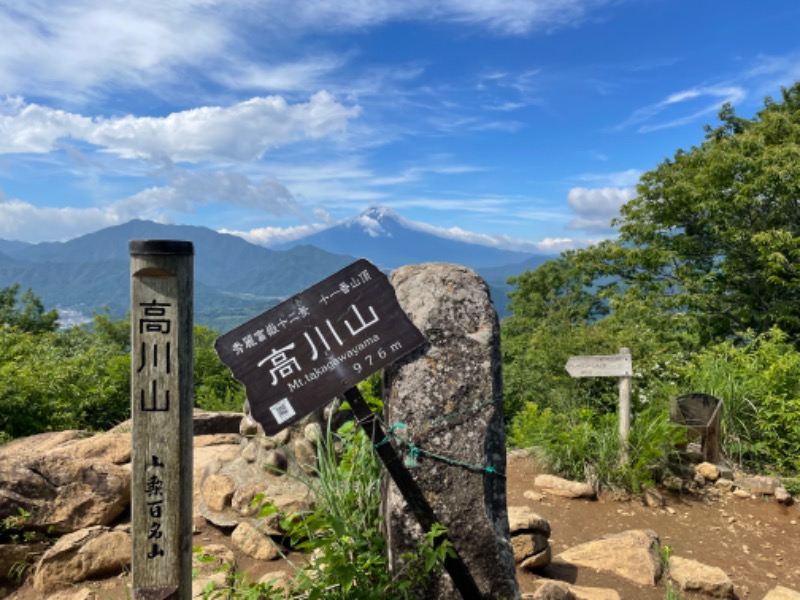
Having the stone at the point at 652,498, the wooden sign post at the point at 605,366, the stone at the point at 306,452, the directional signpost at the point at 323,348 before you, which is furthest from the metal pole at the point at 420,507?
the wooden sign post at the point at 605,366

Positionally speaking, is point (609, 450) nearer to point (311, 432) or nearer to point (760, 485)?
point (760, 485)

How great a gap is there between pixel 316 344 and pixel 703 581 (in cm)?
348

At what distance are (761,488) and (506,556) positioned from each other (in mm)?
4704

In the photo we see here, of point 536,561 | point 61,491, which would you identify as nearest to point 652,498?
point 536,561

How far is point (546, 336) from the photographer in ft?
32.4

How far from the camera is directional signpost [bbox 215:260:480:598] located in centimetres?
251

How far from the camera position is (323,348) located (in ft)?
8.47

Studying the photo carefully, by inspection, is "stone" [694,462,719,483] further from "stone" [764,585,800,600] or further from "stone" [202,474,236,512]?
"stone" [202,474,236,512]

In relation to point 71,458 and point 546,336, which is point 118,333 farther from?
point 71,458

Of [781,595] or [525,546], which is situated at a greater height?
[525,546]

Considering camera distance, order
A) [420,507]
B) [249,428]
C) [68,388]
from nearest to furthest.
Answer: [420,507], [249,428], [68,388]

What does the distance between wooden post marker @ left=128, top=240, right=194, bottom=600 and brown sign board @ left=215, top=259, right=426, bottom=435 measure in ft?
0.96

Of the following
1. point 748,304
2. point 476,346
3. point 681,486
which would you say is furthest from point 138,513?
point 748,304

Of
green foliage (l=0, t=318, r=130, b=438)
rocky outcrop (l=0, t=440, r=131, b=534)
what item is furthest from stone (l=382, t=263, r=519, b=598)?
green foliage (l=0, t=318, r=130, b=438)
